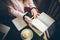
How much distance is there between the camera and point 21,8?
4.03 ft

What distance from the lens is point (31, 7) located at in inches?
48.8

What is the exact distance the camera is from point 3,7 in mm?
1218

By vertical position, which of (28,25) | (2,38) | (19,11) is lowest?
(2,38)

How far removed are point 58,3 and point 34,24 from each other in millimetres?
255

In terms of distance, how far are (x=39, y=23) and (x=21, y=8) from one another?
183 millimetres

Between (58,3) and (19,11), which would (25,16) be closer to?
(19,11)

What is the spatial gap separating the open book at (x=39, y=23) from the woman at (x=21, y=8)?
0.04 metres

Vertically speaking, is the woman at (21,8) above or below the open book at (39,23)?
above

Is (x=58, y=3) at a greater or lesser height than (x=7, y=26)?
greater

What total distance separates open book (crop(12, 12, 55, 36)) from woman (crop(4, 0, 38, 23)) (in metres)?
0.04

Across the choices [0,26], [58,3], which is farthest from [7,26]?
[58,3]

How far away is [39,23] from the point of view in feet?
4.04

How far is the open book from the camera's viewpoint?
48.3 inches

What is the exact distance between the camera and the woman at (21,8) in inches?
47.3
